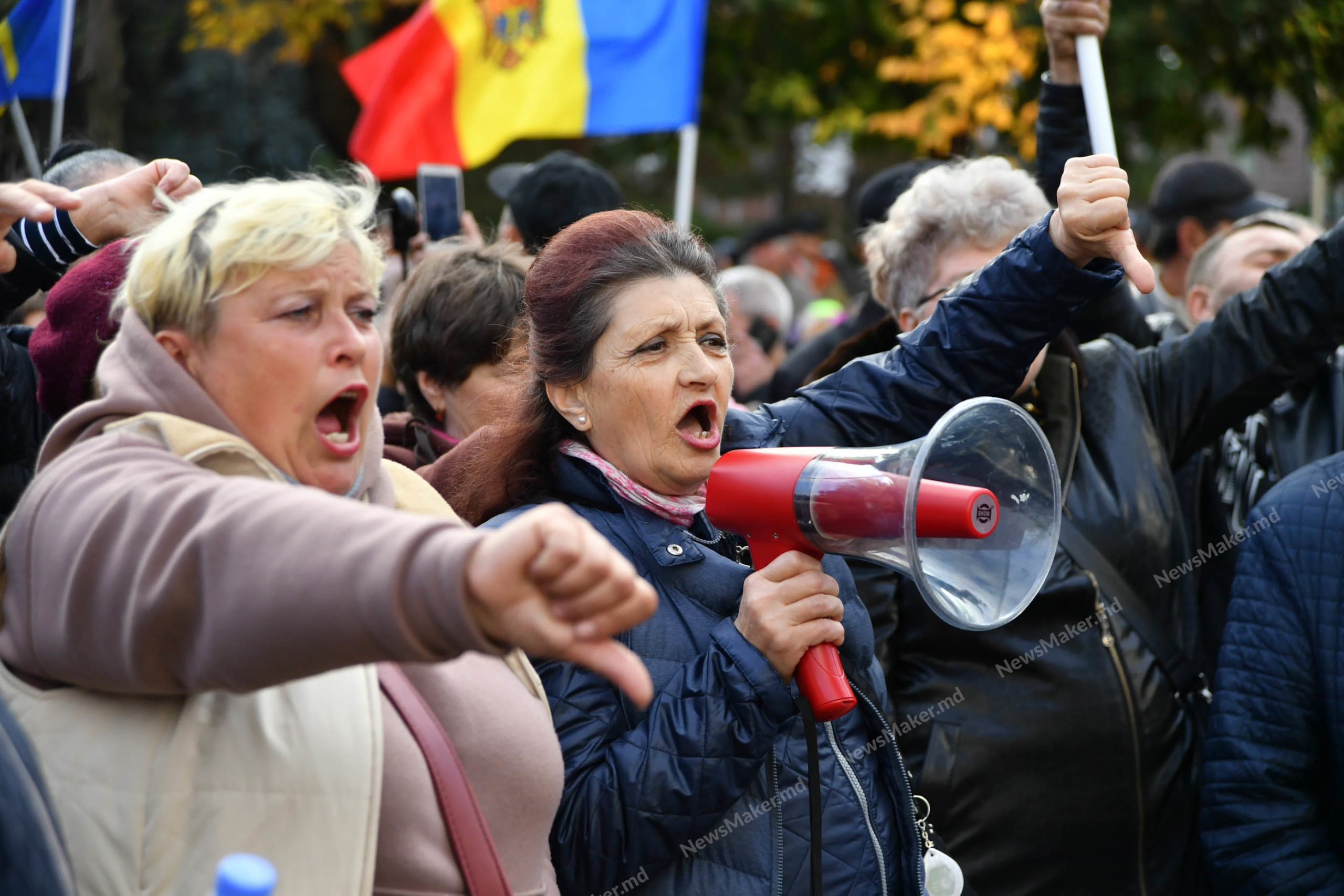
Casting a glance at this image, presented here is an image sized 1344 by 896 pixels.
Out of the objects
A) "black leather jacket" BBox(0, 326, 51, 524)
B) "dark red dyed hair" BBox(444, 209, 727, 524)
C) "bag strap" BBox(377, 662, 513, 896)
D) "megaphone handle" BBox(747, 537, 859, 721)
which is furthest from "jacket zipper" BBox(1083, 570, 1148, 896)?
"black leather jacket" BBox(0, 326, 51, 524)

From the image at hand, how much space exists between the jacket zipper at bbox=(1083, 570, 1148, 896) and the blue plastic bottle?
6.83 feet

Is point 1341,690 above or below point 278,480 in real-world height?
below

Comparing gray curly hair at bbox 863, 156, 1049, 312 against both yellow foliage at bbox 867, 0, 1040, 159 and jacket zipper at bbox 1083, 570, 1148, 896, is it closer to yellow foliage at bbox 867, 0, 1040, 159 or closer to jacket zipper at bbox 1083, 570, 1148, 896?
jacket zipper at bbox 1083, 570, 1148, 896

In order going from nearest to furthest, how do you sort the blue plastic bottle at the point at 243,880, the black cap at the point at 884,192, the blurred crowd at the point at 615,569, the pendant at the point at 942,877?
the blue plastic bottle at the point at 243,880, the blurred crowd at the point at 615,569, the pendant at the point at 942,877, the black cap at the point at 884,192

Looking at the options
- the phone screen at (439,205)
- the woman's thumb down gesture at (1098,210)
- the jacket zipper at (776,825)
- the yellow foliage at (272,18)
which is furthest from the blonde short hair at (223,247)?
the yellow foliage at (272,18)

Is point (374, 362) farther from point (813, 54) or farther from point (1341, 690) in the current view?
point (813, 54)

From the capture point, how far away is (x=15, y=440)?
10.00 ft

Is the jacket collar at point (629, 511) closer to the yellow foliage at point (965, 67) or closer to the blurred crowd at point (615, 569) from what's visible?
the blurred crowd at point (615, 569)

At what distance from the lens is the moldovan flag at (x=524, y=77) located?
20.2ft

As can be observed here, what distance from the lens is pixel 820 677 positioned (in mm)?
2133

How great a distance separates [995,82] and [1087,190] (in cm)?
875

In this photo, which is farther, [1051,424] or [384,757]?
[1051,424]

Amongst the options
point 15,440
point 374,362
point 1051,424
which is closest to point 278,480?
point 374,362

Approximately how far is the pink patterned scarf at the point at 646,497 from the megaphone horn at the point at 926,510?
5.2 inches
